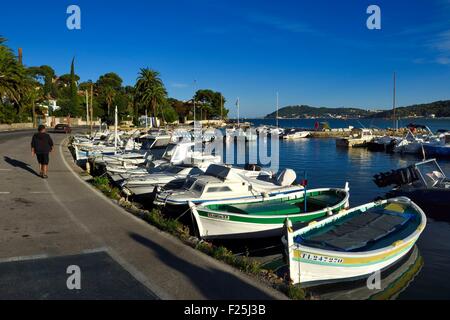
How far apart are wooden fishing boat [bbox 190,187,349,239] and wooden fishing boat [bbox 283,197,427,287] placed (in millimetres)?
1654

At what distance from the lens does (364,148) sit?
66250mm

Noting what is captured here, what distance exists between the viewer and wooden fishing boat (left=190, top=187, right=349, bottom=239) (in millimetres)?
13227

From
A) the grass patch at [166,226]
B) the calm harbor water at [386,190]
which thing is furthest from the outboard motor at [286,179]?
the grass patch at [166,226]

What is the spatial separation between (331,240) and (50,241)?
7.17 metres

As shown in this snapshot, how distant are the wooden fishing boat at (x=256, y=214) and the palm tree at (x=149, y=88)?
6876cm

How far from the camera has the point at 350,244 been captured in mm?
10625

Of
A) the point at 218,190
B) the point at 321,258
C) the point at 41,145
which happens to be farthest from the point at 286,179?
the point at 41,145

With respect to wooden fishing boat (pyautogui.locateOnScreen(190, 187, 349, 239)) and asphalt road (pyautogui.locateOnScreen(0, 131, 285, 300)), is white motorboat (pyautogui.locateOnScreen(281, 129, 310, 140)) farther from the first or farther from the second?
asphalt road (pyautogui.locateOnScreen(0, 131, 285, 300))

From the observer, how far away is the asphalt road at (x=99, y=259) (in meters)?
6.07

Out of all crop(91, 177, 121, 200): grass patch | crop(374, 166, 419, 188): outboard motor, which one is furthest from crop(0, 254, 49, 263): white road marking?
crop(374, 166, 419, 188): outboard motor

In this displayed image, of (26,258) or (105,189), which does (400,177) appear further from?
(26,258)

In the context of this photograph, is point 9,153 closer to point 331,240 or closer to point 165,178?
point 165,178

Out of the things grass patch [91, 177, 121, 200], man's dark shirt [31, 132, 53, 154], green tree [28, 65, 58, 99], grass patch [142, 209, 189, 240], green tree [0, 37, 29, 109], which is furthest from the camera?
green tree [28, 65, 58, 99]
